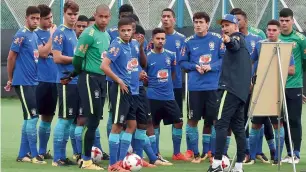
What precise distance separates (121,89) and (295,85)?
2916mm

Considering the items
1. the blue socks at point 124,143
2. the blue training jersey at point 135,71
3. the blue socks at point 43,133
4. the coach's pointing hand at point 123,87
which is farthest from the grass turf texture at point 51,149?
the coach's pointing hand at point 123,87

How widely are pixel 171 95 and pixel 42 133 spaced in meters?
1.94

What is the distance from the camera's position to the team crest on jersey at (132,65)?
11.5 m

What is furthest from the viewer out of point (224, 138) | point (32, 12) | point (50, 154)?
point (50, 154)

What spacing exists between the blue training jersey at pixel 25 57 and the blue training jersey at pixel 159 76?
1651 millimetres

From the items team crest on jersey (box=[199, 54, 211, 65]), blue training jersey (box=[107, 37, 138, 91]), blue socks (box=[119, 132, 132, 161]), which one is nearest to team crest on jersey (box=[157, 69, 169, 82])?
team crest on jersey (box=[199, 54, 211, 65])

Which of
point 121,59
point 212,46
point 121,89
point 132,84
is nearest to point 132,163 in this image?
point 121,89

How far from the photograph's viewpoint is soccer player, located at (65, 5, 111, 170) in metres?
11.7

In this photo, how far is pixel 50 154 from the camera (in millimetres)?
13227

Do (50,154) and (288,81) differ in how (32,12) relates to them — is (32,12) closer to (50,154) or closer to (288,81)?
(50,154)

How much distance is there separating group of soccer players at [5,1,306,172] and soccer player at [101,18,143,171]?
1cm

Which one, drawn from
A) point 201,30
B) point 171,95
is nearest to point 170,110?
point 171,95

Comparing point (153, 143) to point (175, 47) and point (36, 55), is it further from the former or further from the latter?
point (36, 55)

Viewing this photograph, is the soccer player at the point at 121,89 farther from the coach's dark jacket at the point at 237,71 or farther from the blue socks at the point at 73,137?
the blue socks at the point at 73,137
